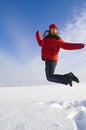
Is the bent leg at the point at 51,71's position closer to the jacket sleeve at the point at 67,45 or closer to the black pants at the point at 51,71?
the black pants at the point at 51,71

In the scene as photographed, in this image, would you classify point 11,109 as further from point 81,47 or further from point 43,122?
point 81,47

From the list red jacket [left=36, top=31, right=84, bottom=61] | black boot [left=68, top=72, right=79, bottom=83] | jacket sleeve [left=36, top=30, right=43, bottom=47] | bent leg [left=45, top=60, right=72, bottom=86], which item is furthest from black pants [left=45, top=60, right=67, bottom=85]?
jacket sleeve [left=36, top=30, right=43, bottom=47]

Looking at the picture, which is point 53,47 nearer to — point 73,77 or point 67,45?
point 67,45

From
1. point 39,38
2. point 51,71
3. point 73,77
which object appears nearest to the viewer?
point 51,71

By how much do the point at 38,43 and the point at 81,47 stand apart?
115 centimetres

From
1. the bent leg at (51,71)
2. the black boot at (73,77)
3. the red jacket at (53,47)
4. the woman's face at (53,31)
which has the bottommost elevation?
the black boot at (73,77)

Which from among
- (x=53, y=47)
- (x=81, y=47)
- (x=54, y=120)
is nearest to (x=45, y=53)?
(x=53, y=47)

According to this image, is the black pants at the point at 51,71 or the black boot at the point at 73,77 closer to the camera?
the black pants at the point at 51,71

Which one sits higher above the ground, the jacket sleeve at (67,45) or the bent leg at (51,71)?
the jacket sleeve at (67,45)

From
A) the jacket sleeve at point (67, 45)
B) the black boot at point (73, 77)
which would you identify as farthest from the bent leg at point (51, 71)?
the jacket sleeve at point (67, 45)

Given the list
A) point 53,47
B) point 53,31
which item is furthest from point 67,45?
point 53,31

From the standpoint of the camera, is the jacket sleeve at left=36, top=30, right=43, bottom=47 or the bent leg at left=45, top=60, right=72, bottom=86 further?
the jacket sleeve at left=36, top=30, right=43, bottom=47

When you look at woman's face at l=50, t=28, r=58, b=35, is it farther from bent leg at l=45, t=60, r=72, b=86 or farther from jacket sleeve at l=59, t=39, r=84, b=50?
bent leg at l=45, t=60, r=72, b=86

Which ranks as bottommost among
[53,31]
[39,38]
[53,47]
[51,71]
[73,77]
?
[73,77]
